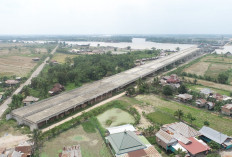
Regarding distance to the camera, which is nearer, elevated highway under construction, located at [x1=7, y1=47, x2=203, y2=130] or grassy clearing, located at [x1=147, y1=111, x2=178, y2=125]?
elevated highway under construction, located at [x1=7, y1=47, x2=203, y2=130]

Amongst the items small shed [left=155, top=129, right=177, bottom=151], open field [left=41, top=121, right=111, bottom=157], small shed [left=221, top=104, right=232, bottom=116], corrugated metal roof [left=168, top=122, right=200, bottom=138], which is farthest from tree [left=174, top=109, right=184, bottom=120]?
open field [left=41, top=121, right=111, bottom=157]

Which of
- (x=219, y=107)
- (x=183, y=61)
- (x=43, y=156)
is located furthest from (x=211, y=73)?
(x=43, y=156)

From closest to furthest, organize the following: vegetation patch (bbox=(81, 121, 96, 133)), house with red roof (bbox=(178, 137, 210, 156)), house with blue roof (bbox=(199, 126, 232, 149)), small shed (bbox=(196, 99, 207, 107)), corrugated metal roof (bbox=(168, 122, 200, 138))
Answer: house with red roof (bbox=(178, 137, 210, 156)) → house with blue roof (bbox=(199, 126, 232, 149)) → corrugated metal roof (bbox=(168, 122, 200, 138)) → vegetation patch (bbox=(81, 121, 96, 133)) → small shed (bbox=(196, 99, 207, 107))

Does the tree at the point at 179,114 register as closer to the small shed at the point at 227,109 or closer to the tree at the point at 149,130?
the tree at the point at 149,130

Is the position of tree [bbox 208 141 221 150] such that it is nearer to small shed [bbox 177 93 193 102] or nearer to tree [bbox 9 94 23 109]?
small shed [bbox 177 93 193 102]

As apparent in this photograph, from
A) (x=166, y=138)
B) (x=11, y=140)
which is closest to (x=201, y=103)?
(x=166, y=138)

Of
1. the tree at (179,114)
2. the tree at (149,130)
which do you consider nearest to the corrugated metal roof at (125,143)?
the tree at (149,130)

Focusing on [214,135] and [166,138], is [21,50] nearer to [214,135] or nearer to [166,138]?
[166,138]
